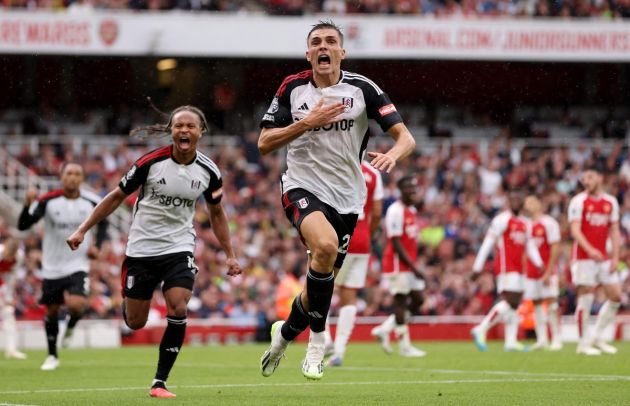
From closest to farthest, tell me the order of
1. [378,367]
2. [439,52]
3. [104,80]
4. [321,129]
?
[321,129]
[378,367]
[439,52]
[104,80]

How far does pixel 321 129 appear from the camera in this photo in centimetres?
966

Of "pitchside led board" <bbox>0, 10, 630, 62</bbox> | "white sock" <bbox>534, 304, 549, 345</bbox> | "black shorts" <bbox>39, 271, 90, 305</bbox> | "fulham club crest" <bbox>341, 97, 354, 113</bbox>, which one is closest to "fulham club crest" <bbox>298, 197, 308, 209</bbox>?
"fulham club crest" <bbox>341, 97, 354, 113</bbox>

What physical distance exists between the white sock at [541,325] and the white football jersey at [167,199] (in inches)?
397

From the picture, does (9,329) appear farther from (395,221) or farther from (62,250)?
(395,221)

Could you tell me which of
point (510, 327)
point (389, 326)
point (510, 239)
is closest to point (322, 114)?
point (389, 326)

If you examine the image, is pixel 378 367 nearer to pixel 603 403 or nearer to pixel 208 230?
pixel 603 403

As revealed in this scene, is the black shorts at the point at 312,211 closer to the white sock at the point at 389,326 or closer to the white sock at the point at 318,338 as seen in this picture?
the white sock at the point at 318,338

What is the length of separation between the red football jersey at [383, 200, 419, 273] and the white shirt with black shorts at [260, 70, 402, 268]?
299 inches

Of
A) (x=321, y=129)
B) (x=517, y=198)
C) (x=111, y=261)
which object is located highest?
(x=321, y=129)

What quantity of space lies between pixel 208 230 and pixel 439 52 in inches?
354

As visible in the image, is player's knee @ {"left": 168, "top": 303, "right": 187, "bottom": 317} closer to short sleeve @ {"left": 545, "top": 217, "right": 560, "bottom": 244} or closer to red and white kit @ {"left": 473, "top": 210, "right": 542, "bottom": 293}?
red and white kit @ {"left": 473, "top": 210, "right": 542, "bottom": 293}

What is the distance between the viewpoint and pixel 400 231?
17.4 m

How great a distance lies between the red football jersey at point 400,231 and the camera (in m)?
17.3

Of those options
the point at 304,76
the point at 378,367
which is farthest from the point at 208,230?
the point at 304,76
